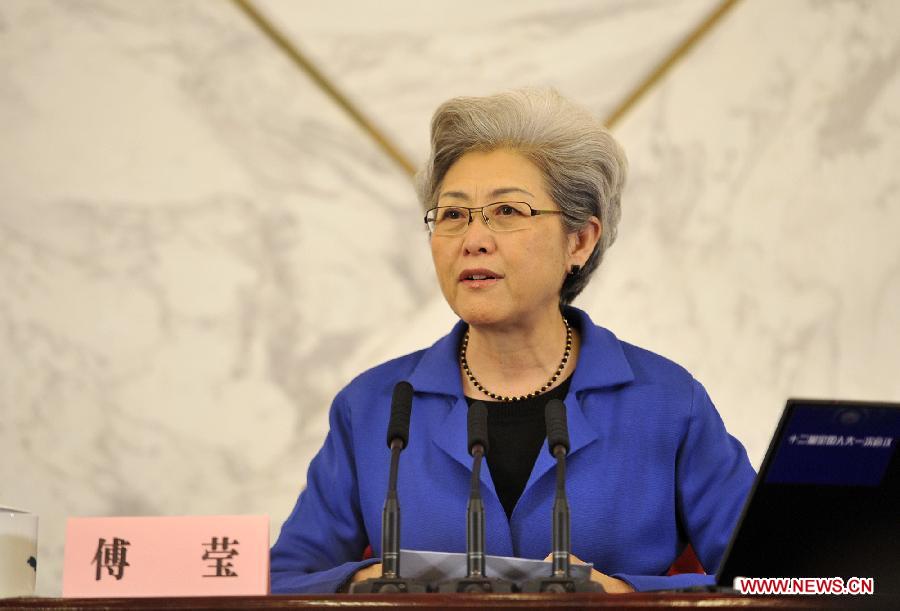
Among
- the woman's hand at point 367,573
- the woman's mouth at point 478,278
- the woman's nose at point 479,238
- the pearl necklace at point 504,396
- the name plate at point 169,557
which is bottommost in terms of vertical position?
the name plate at point 169,557

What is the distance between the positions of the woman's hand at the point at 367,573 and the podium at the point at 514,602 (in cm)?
49

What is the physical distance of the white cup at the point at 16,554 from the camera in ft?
5.13

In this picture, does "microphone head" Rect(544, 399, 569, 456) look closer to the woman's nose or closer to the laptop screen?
the laptop screen

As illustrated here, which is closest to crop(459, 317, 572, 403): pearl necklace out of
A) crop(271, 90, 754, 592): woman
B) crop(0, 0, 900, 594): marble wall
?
crop(271, 90, 754, 592): woman

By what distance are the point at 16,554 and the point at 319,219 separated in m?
1.46

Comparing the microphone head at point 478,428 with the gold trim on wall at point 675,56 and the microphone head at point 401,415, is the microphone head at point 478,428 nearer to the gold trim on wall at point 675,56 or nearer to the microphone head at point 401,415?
the microphone head at point 401,415

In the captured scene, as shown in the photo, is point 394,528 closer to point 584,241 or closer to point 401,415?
point 401,415

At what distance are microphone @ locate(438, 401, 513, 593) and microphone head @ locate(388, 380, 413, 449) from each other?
0.09m

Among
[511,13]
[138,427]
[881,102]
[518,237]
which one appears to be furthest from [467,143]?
[881,102]

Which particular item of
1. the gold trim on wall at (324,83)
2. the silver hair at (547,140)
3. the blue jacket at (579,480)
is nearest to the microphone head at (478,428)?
the blue jacket at (579,480)

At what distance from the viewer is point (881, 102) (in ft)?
10.0

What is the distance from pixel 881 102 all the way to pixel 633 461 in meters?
1.42

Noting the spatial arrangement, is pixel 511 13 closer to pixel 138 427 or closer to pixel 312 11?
pixel 312 11

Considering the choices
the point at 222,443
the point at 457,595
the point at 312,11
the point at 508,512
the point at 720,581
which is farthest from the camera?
the point at 312,11
